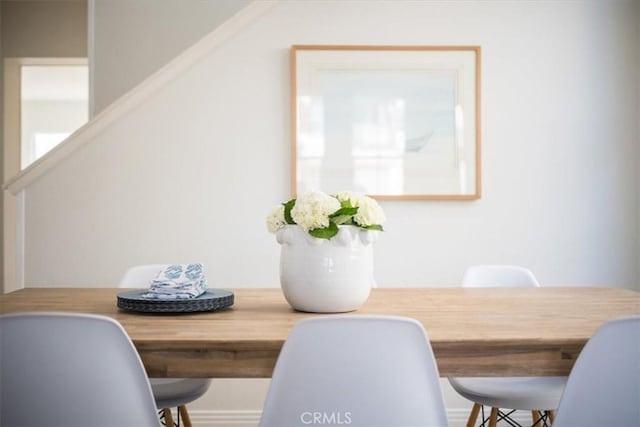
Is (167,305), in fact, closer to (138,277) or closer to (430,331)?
(430,331)

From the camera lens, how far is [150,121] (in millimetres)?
3221

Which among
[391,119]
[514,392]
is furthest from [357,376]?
[391,119]

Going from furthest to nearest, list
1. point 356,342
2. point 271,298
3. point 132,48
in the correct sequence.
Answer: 1. point 132,48
2. point 271,298
3. point 356,342

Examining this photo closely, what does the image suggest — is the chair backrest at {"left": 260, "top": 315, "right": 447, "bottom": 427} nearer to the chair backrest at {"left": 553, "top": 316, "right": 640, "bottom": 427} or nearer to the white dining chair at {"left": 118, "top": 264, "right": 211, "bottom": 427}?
the chair backrest at {"left": 553, "top": 316, "right": 640, "bottom": 427}

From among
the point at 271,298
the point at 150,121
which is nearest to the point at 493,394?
the point at 271,298

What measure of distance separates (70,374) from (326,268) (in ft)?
2.27

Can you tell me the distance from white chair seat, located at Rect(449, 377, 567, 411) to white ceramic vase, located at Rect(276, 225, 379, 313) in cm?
65

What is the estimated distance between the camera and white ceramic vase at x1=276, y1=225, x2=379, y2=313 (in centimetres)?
169

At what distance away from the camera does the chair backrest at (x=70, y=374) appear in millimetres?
1227

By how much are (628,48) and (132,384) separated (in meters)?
3.14

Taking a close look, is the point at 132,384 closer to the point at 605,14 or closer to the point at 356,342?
the point at 356,342

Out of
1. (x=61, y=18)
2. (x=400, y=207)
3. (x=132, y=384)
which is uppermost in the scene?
(x=61, y=18)

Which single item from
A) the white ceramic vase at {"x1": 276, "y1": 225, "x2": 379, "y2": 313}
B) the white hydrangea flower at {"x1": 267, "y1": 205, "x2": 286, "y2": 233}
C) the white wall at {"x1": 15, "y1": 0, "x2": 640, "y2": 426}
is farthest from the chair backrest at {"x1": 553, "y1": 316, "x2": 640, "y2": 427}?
the white wall at {"x1": 15, "y1": 0, "x2": 640, "y2": 426}

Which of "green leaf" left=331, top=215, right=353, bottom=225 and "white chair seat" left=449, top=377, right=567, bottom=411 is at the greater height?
"green leaf" left=331, top=215, right=353, bottom=225
